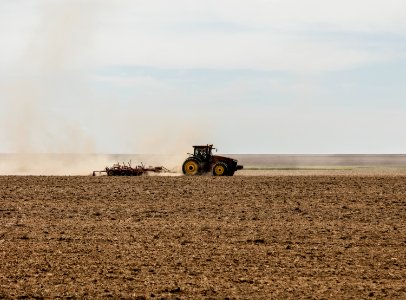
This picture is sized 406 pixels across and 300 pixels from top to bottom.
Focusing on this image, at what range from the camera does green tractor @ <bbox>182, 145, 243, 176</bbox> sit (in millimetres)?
44438

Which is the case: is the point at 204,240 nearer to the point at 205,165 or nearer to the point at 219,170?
the point at 219,170

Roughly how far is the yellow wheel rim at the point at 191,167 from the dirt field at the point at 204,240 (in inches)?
295

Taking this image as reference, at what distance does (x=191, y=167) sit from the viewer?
147 ft

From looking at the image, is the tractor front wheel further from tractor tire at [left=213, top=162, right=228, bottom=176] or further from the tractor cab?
tractor tire at [left=213, top=162, right=228, bottom=176]

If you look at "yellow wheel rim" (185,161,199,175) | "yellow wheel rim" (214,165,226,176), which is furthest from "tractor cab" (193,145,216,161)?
"yellow wheel rim" (214,165,226,176)

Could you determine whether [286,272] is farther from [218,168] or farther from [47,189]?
[218,168]

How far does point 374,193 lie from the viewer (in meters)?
33.4

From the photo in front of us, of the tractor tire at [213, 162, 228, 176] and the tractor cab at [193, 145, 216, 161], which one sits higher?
the tractor cab at [193, 145, 216, 161]

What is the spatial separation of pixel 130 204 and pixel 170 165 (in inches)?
1179

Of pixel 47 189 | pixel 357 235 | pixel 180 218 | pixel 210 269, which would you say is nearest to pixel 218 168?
pixel 47 189

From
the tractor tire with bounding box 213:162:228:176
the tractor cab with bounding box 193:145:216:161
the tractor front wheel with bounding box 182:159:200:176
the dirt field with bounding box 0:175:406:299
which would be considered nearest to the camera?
the dirt field with bounding box 0:175:406:299

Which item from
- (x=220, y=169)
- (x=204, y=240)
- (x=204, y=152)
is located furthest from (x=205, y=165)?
(x=204, y=240)

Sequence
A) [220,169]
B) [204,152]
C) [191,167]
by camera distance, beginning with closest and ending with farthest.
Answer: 1. [220,169]
2. [191,167]
3. [204,152]

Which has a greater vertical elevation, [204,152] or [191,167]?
[204,152]
